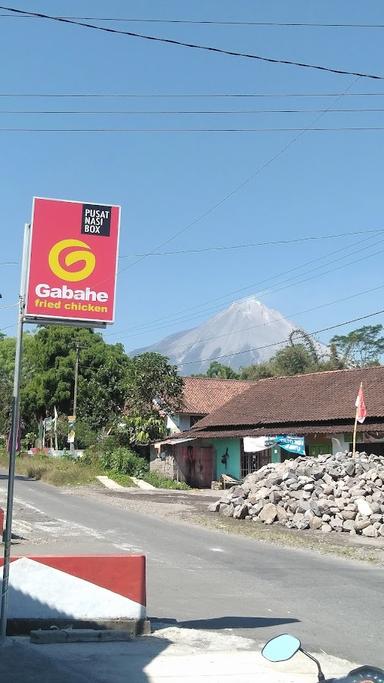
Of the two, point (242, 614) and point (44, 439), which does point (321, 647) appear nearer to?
point (242, 614)

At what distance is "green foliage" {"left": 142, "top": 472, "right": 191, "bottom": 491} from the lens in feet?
126

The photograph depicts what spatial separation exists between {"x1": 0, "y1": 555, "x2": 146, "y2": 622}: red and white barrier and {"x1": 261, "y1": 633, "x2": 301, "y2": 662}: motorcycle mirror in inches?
148

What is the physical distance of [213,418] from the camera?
135 feet

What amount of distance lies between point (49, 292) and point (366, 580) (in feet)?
26.4

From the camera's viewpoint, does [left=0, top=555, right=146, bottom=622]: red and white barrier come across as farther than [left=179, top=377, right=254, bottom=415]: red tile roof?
No

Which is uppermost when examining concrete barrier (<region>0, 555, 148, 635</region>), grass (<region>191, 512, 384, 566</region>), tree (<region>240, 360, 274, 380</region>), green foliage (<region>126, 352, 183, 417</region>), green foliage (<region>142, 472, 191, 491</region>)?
tree (<region>240, 360, 274, 380</region>)

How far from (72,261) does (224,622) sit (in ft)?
14.7

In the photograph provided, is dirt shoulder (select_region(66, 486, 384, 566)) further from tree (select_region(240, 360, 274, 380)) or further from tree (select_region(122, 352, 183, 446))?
tree (select_region(240, 360, 274, 380))

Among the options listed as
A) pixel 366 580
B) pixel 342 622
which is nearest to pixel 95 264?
pixel 342 622

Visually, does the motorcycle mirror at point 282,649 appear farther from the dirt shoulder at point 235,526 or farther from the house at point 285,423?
the house at point 285,423

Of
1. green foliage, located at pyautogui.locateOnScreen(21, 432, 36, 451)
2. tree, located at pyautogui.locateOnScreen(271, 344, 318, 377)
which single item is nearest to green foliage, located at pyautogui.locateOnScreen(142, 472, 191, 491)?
green foliage, located at pyautogui.locateOnScreen(21, 432, 36, 451)

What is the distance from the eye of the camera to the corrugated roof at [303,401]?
34.1 metres

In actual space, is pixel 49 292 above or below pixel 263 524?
above

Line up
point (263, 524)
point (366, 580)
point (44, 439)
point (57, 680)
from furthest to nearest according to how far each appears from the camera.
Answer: point (44, 439) → point (263, 524) → point (366, 580) → point (57, 680)
